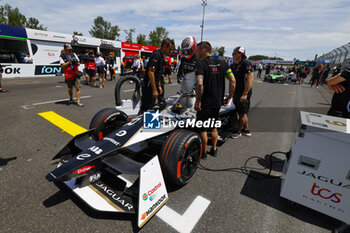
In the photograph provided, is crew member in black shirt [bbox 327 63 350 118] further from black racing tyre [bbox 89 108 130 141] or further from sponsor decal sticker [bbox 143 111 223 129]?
black racing tyre [bbox 89 108 130 141]

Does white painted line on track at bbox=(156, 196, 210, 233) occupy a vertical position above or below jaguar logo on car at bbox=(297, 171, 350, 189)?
below

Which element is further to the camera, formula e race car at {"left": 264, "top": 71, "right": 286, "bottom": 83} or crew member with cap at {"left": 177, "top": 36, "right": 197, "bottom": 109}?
formula e race car at {"left": 264, "top": 71, "right": 286, "bottom": 83}

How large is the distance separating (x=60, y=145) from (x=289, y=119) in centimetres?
634

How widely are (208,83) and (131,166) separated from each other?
5.28 feet

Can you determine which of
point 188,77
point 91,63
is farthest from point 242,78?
point 91,63

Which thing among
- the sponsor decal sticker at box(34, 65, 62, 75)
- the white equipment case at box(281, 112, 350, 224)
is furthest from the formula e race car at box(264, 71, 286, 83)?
the sponsor decal sticker at box(34, 65, 62, 75)

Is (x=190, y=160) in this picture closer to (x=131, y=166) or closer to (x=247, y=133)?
(x=131, y=166)

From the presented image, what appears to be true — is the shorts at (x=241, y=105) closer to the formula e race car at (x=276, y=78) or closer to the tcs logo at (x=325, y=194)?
the tcs logo at (x=325, y=194)

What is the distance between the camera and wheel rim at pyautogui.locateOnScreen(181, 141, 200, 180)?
234 centimetres

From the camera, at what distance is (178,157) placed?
6.91 ft

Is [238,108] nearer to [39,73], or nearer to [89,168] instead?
[89,168]

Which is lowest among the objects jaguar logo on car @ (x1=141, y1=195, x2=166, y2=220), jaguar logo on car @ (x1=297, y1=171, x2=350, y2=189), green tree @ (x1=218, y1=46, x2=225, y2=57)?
jaguar logo on car @ (x1=141, y1=195, x2=166, y2=220)

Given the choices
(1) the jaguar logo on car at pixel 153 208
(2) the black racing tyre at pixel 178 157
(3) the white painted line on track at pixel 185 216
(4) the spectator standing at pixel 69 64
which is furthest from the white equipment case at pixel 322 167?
(4) the spectator standing at pixel 69 64

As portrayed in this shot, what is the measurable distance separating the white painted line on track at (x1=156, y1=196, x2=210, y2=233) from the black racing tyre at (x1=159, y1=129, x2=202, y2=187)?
30 cm
